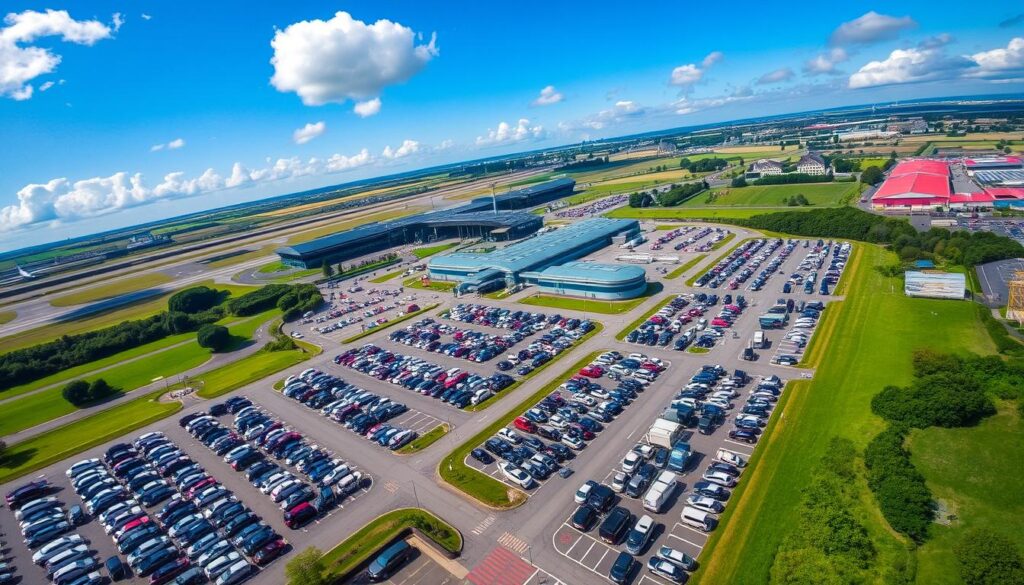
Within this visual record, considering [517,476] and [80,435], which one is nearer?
[517,476]

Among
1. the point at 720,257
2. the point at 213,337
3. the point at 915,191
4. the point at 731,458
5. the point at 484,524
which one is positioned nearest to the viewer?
the point at 484,524

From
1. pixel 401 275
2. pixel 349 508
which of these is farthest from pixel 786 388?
pixel 401 275

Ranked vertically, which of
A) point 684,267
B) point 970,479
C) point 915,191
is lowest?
point 970,479

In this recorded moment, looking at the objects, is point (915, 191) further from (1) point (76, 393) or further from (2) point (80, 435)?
(1) point (76, 393)

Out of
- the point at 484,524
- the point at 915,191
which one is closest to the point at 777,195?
the point at 915,191

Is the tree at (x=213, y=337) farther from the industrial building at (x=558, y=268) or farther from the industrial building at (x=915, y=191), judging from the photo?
the industrial building at (x=915, y=191)

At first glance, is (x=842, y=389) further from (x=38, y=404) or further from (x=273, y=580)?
(x=38, y=404)

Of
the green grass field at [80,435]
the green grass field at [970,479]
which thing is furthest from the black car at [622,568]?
the green grass field at [80,435]
